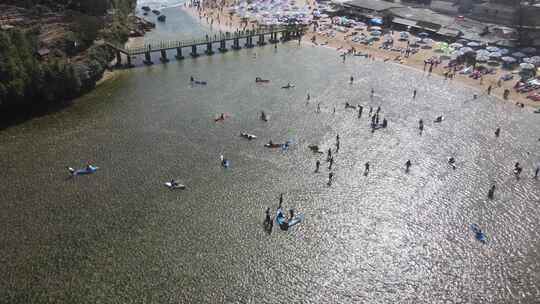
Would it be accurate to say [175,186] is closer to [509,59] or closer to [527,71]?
[527,71]

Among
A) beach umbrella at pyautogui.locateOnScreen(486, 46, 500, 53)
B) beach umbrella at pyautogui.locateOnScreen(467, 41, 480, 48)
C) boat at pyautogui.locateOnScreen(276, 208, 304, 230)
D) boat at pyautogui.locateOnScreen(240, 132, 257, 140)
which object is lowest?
boat at pyautogui.locateOnScreen(276, 208, 304, 230)

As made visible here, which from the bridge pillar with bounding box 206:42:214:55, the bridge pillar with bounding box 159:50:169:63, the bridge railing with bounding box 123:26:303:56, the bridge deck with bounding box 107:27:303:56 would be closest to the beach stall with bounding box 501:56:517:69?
the bridge deck with bounding box 107:27:303:56

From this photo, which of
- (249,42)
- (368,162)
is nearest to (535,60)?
(368,162)

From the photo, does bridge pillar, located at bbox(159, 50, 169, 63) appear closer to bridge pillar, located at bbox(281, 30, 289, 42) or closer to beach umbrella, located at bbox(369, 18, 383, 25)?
bridge pillar, located at bbox(281, 30, 289, 42)

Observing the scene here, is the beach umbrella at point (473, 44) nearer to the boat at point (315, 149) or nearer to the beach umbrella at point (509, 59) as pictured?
the beach umbrella at point (509, 59)

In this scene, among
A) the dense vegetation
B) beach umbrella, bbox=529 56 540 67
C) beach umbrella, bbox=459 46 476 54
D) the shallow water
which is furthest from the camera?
beach umbrella, bbox=459 46 476 54

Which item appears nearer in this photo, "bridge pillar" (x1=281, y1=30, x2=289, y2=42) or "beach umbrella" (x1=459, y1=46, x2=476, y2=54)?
"beach umbrella" (x1=459, y1=46, x2=476, y2=54)
